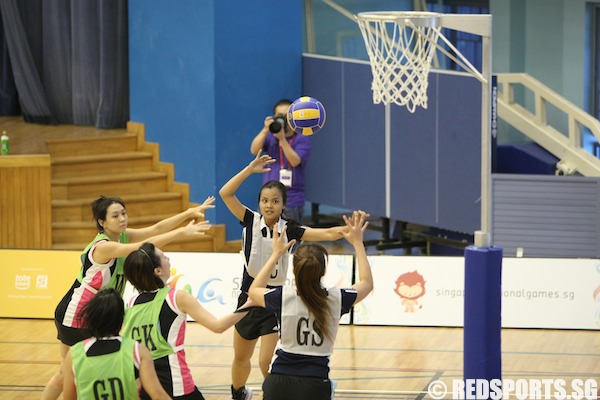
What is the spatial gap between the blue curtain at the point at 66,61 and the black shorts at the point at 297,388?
32.0 feet

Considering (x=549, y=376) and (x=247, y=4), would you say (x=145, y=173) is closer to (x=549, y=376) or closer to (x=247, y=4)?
(x=247, y=4)

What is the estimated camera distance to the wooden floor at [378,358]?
882 cm

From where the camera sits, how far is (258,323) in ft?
25.5

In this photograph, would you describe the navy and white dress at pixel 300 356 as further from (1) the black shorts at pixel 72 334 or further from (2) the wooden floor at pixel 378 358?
(2) the wooden floor at pixel 378 358

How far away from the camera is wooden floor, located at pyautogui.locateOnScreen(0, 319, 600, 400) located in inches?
347

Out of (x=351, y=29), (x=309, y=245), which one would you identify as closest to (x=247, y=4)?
(x=351, y=29)

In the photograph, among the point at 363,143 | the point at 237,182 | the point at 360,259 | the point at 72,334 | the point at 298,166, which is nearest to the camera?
the point at 360,259

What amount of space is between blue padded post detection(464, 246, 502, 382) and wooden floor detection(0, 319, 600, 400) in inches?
65.6

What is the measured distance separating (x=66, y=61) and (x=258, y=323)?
31.0ft

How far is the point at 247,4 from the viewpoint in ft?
44.7

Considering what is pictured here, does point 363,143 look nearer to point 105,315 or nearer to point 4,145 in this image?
point 4,145

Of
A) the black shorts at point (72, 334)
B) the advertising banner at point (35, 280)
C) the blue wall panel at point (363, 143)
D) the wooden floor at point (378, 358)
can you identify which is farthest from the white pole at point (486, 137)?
the blue wall panel at point (363, 143)

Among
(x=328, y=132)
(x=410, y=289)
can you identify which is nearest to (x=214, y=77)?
(x=328, y=132)

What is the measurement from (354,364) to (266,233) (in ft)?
6.89
